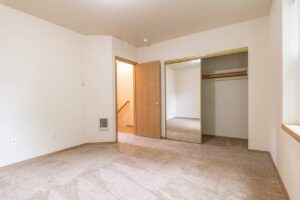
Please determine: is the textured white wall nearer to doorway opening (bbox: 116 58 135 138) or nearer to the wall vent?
the wall vent

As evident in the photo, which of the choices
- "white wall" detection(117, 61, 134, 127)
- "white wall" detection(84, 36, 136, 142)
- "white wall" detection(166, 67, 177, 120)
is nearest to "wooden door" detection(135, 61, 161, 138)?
"white wall" detection(166, 67, 177, 120)

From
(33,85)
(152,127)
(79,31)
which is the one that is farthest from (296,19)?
(33,85)

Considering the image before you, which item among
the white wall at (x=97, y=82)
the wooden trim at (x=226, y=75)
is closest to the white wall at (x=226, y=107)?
the wooden trim at (x=226, y=75)

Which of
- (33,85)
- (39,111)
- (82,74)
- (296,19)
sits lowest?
(39,111)

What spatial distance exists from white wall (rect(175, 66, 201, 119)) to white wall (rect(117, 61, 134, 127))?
84.7 inches

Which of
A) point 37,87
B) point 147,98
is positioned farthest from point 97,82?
point 147,98

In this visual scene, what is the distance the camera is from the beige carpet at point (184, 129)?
386 centimetres

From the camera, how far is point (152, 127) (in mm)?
4266

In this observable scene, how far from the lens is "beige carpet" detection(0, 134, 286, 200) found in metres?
1.75

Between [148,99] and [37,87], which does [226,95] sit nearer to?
[148,99]

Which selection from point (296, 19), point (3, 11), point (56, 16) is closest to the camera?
point (296, 19)

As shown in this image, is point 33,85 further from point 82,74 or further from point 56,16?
point 56,16

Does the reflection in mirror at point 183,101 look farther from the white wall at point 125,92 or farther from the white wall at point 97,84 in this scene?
the white wall at point 125,92

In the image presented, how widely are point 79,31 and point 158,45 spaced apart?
6.38 feet
